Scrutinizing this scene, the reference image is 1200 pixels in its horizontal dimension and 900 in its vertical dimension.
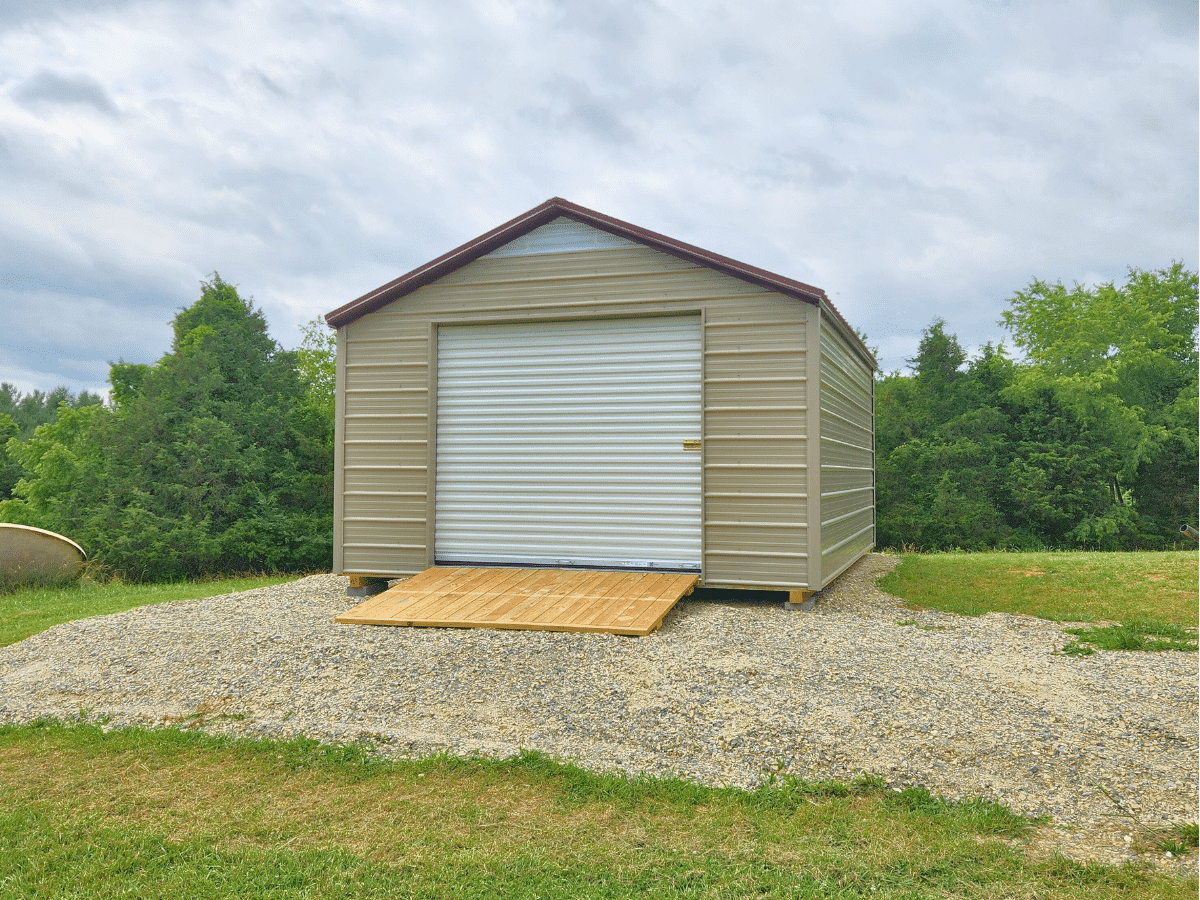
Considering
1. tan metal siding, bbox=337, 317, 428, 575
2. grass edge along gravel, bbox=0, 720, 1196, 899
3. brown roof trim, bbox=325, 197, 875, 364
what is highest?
brown roof trim, bbox=325, 197, 875, 364

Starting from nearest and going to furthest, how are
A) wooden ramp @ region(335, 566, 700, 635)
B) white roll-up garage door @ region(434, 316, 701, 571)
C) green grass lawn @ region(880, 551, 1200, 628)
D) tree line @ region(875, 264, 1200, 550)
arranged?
wooden ramp @ region(335, 566, 700, 635) → green grass lawn @ region(880, 551, 1200, 628) → white roll-up garage door @ region(434, 316, 701, 571) → tree line @ region(875, 264, 1200, 550)

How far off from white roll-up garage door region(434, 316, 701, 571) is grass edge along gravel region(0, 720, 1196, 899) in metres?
4.78

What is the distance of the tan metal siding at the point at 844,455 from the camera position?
9.09 metres

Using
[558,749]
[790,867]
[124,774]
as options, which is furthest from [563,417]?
[790,867]

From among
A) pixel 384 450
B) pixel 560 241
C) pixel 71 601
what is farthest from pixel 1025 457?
pixel 71 601

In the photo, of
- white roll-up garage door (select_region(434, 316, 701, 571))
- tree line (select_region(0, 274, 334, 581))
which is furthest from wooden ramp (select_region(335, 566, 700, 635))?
tree line (select_region(0, 274, 334, 581))

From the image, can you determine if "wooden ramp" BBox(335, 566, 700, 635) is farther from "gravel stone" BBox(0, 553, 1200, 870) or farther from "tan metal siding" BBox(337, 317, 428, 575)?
"tan metal siding" BBox(337, 317, 428, 575)

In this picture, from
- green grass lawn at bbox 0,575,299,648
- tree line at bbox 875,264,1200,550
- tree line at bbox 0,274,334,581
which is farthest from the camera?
tree line at bbox 875,264,1200,550

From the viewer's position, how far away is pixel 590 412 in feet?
30.8

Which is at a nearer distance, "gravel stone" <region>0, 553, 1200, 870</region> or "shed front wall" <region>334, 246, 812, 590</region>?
"gravel stone" <region>0, 553, 1200, 870</region>

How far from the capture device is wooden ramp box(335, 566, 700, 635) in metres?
7.02

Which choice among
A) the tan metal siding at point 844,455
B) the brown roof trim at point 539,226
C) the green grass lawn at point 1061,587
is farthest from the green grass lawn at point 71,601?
the green grass lawn at point 1061,587

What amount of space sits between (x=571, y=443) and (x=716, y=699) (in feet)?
15.3

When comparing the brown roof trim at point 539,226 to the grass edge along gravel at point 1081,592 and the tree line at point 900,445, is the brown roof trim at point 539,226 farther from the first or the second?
the tree line at point 900,445
